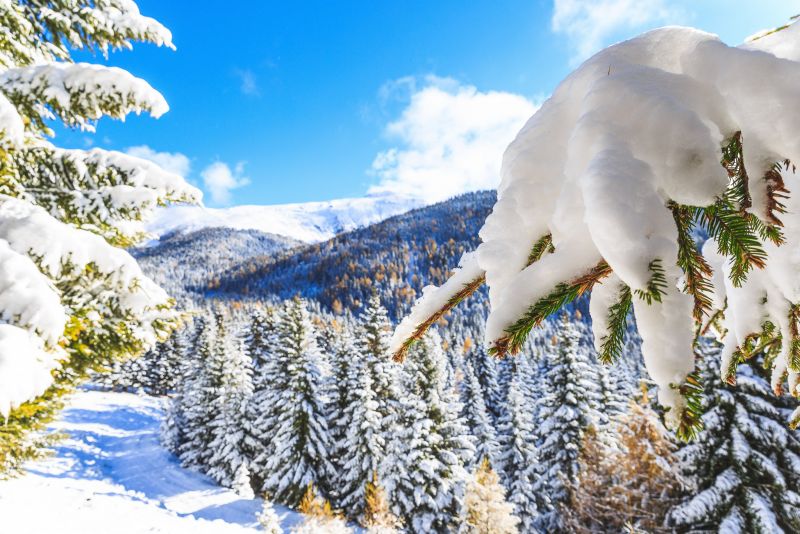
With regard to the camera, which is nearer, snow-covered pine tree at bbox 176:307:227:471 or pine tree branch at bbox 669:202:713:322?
pine tree branch at bbox 669:202:713:322

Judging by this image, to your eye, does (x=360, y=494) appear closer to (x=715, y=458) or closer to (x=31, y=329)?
(x=715, y=458)

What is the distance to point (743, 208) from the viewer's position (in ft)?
3.07

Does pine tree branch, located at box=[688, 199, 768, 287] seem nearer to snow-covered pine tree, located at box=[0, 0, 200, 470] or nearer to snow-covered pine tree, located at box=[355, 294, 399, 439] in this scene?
snow-covered pine tree, located at box=[0, 0, 200, 470]

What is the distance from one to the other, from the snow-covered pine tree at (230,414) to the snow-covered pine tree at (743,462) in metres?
27.0

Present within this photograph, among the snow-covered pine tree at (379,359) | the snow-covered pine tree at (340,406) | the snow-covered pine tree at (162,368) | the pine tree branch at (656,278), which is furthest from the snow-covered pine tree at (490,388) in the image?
the snow-covered pine tree at (162,368)

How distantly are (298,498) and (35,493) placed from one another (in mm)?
13708

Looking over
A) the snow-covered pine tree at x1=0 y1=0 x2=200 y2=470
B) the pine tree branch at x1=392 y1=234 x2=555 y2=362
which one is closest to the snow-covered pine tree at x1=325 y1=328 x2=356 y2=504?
the snow-covered pine tree at x1=0 y1=0 x2=200 y2=470

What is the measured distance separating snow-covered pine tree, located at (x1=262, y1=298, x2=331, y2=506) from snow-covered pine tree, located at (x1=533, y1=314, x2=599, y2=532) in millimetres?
12916

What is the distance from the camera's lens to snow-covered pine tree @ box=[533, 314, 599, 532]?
72.9ft

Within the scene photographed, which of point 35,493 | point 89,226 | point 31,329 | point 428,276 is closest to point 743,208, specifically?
point 31,329

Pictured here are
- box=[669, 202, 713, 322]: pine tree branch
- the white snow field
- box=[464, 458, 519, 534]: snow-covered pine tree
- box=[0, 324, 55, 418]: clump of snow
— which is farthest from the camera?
box=[464, 458, 519, 534]: snow-covered pine tree

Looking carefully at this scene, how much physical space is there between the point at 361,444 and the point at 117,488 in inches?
733

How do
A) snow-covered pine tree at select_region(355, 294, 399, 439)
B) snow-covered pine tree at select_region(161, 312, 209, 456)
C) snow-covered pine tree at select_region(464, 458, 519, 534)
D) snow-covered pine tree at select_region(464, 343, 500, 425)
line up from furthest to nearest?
snow-covered pine tree at select_region(464, 343, 500, 425) < snow-covered pine tree at select_region(161, 312, 209, 456) < snow-covered pine tree at select_region(355, 294, 399, 439) < snow-covered pine tree at select_region(464, 458, 519, 534)

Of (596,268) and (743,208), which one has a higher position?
(743,208)
